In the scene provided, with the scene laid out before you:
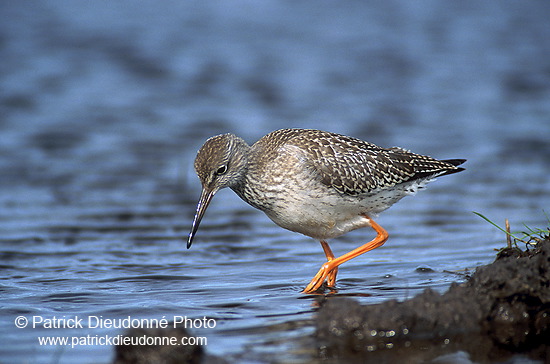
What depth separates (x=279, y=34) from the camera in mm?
19953

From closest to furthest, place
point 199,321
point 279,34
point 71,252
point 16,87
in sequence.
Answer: point 199,321 < point 71,252 < point 16,87 < point 279,34

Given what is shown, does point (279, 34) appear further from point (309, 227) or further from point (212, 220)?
point (309, 227)

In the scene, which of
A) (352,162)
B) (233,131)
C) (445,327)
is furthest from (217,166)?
(233,131)

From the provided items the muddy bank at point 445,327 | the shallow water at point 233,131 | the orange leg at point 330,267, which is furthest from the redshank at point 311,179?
the muddy bank at point 445,327

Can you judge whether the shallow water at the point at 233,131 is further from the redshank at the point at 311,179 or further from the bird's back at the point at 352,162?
the bird's back at the point at 352,162

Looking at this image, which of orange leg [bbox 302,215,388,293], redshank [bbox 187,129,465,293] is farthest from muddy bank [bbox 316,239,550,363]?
redshank [bbox 187,129,465,293]

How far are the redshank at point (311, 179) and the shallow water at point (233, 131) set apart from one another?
2.25ft

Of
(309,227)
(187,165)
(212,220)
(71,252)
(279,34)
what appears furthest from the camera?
(279,34)

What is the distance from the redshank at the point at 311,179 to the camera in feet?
25.4

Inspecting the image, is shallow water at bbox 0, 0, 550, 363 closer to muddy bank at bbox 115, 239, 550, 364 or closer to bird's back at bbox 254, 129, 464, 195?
muddy bank at bbox 115, 239, 550, 364

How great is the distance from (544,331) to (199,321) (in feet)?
9.78

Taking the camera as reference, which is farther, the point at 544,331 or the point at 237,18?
the point at 237,18

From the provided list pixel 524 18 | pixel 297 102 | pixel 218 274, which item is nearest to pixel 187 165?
pixel 297 102

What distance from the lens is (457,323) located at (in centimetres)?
551
